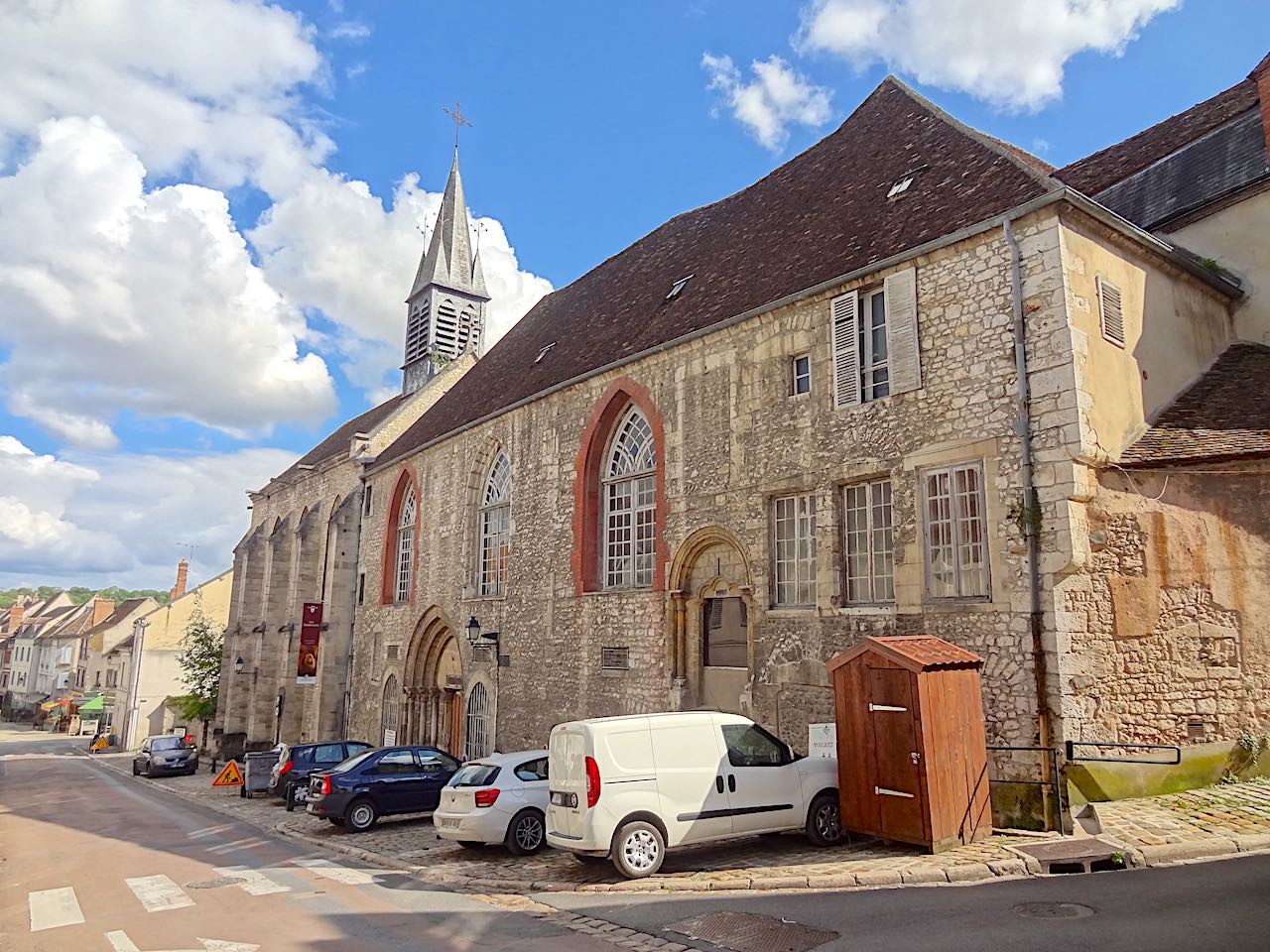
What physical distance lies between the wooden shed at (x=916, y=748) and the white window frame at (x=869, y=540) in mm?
2016

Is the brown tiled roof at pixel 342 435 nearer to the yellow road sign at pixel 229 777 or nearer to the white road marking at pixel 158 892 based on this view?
the yellow road sign at pixel 229 777

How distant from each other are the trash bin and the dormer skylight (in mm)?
14218

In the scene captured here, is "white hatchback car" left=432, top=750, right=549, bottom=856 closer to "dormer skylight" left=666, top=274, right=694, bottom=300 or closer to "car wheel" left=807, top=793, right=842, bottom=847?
"car wheel" left=807, top=793, right=842, bottom=847

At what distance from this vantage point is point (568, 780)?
8.79 meters

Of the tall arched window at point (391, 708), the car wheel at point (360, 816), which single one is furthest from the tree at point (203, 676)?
the car wheel at point (360, 816)

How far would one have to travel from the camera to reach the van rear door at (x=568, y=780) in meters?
8.48

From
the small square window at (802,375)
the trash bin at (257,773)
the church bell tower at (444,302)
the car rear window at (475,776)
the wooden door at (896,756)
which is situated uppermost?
the church bell tower at (444,302)

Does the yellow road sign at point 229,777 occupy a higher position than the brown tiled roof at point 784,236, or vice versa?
the brown tiled roof at point 784,236

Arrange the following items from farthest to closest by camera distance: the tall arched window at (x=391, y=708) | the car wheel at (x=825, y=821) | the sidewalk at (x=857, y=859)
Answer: the tall arched window at (x=391, y=708) < the car wheel at (x=825, y=821) < the sidewalk at (x=857, y=859)

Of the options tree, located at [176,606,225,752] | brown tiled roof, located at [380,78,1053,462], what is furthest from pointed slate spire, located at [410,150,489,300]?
tree, located at [176,606,225,752]

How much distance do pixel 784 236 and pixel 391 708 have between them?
52.9 ft

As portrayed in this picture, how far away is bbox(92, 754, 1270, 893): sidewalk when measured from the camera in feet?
25.1

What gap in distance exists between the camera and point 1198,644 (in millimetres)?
9961

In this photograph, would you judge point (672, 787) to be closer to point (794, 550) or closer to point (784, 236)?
point (794, 550)
